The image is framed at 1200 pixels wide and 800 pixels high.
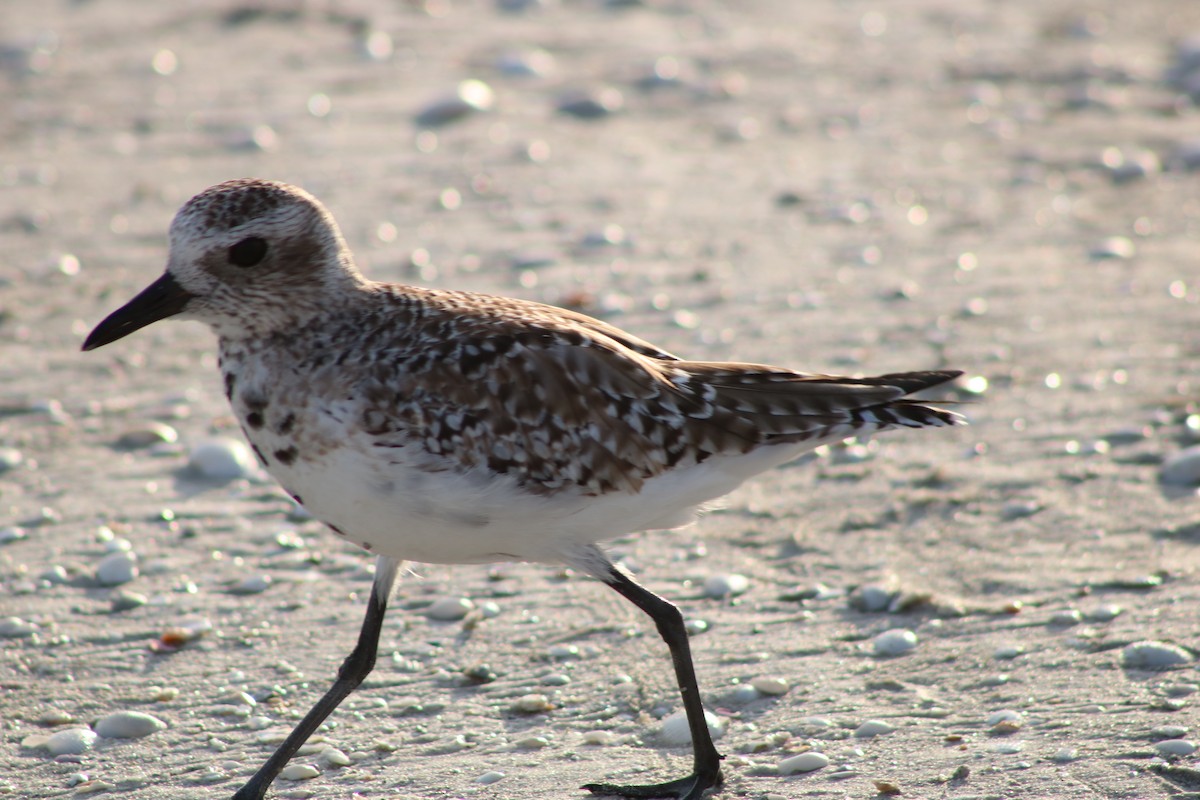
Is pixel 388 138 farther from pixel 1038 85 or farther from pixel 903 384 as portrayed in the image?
pixel 903 384

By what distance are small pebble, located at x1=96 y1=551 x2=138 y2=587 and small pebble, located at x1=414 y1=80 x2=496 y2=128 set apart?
20.1 ft

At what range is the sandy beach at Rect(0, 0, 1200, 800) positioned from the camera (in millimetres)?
5332

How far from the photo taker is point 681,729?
210 inches

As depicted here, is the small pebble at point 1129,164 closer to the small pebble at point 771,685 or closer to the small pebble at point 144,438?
the small pebble at point 771,685

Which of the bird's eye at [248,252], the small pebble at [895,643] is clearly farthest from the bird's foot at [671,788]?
the bird's eye at [248,252]

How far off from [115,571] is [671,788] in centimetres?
276

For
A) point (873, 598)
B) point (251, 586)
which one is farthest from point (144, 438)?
point (873, 598)

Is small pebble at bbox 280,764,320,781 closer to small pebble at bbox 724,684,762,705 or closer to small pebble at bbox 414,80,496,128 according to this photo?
small pebble at bbox 724,684,762,705

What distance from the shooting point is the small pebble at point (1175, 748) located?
4.90 metres

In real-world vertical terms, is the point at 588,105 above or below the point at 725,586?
above

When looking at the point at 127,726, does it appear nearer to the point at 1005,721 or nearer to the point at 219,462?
the point at 219,462

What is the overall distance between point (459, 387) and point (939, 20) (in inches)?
406

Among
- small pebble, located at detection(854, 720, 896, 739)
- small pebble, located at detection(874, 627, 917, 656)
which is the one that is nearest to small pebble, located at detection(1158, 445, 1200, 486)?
small pebble, located at detection(874, 627, 917, 656)

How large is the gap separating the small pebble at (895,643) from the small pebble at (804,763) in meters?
0.78
